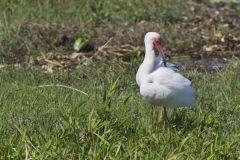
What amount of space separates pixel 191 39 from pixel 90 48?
1.82 metres

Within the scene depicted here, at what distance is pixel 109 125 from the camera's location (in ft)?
21.3

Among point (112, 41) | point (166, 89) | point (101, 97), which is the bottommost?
point (112, 41)

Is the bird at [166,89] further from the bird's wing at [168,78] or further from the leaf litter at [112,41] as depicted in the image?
the leaf litter at [112,41]

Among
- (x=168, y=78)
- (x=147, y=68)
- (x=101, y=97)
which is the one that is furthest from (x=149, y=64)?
(x=101, y=97)

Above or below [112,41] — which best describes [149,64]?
above

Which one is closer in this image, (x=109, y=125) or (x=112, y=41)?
(x=109, y=125)

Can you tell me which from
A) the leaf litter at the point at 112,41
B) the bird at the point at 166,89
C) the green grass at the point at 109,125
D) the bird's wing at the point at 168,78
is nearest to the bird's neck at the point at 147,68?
the bird at the point at 166,89

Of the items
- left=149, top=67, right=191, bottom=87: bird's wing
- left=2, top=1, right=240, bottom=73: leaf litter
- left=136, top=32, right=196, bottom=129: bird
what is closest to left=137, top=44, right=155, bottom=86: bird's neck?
left=136, top=32, right=196, bottom=129: bird

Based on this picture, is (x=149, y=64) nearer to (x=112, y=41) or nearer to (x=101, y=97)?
(x=101, y=97)

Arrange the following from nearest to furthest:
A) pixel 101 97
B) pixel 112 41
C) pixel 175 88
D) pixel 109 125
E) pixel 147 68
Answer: pixel 109 125 → pixel 175 88 → pixel 147 68 → pixel 101 97 → pixel 112 41

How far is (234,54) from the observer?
40.9 feet

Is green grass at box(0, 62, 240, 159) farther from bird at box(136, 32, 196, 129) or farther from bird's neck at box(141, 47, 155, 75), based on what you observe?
bird's neck at box(141, 47, 155, 75)

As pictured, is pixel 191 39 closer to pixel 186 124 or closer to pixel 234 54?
pixel 234 54

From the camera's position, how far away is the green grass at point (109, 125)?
6016 millimetres
